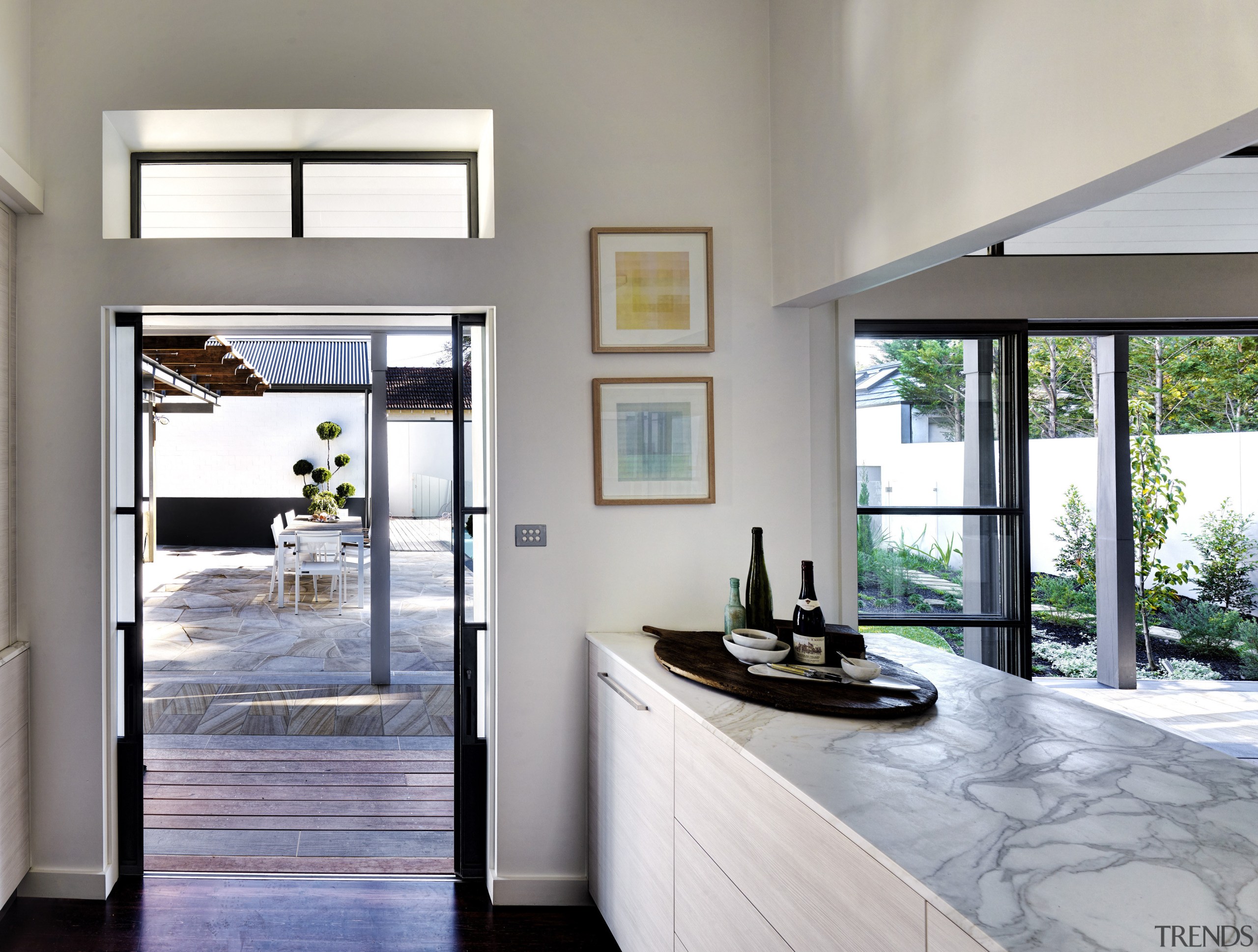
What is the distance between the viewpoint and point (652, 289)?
7.89 ft

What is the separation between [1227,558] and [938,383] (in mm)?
1561

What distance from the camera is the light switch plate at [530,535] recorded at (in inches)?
93.8

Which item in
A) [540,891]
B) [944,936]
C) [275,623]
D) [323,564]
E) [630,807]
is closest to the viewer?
[944,936]

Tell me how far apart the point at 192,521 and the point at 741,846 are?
34.4 ft

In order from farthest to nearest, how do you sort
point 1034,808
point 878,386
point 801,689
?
point 878,386
point 801,689
point 1034,808

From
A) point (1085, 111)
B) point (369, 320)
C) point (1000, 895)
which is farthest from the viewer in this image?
point (369, 320)

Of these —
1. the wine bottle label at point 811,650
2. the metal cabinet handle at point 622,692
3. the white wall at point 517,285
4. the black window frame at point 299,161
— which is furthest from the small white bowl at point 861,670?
the black window frame at point 299,161

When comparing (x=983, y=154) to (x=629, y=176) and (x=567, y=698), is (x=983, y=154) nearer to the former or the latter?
(x=629, y=176)

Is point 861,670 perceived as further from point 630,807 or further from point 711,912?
point 630,807

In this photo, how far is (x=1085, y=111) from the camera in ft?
3.95

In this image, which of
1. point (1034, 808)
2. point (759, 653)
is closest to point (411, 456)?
point (759, 653)

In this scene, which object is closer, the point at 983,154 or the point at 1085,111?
the point at 1085,111

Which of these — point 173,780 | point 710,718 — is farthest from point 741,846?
point 173,780

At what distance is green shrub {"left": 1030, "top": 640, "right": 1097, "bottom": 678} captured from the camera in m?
3.03
